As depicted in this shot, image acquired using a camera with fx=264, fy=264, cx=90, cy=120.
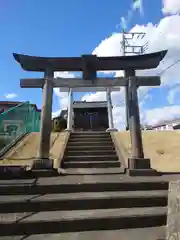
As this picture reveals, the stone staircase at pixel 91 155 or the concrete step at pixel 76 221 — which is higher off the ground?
the stone staircase at pixel 91 155

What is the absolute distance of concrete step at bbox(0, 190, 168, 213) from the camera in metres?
4.90

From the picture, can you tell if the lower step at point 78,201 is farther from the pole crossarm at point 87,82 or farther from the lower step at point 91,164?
the pole crossarm at point 87,82

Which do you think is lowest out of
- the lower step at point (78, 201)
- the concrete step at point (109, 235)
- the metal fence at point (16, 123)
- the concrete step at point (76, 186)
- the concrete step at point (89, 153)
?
the concrete step at point (109, 235)

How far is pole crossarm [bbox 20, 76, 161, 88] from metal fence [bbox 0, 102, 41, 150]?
11.8ft

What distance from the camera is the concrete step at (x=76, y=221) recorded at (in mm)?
4328

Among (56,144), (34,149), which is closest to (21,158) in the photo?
(34,149)

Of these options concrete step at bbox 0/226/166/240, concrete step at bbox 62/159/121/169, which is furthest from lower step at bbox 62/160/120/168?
concrete step at bbox 0/226/166/240

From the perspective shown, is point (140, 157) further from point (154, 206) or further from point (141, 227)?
point (141, 227)

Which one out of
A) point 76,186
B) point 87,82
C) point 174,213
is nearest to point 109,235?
point 174,213

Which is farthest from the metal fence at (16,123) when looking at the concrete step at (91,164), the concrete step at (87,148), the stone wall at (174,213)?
the stone wall at (174,213)

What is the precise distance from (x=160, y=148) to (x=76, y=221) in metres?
7.33

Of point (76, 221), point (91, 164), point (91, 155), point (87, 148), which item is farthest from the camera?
point (87, 148)

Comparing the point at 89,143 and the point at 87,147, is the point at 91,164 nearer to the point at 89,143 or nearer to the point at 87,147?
the point at 87,147

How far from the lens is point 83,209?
16.4ft
